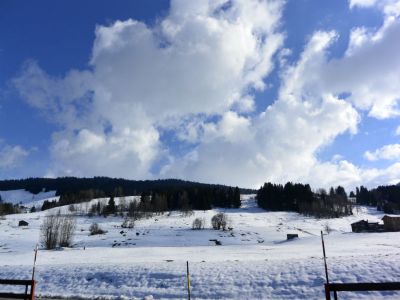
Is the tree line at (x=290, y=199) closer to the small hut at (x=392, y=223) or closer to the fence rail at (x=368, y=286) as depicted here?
the small hut at (x=392, y=223)

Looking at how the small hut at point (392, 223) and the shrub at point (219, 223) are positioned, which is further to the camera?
the shrub at point (219, 223)

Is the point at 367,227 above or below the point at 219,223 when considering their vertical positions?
below

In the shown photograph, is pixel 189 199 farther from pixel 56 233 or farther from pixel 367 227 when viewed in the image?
pixel 56 233

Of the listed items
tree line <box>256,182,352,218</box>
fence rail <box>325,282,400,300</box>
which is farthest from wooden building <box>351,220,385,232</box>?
fence rail <box>325,282,400,300</box>

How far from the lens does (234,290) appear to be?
63.2 ft

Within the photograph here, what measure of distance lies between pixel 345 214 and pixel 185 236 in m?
103

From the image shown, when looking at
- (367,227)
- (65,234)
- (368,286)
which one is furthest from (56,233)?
(367,227)

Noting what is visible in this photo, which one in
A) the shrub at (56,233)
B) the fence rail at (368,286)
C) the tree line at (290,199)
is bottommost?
the fence rail at (368,286)

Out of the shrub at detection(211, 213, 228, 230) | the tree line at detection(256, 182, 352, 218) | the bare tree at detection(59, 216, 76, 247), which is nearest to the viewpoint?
the bare tree at detection(59, 216, 76, 247)

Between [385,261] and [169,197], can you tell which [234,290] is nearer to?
[385,261]

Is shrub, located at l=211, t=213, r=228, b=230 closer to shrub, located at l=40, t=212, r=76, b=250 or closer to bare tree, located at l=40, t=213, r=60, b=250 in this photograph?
shrub, located at l=40, t=212, r=76, b=250

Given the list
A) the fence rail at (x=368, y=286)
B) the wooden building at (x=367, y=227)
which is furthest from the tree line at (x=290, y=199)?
the fence rail at (x=368, y=286)

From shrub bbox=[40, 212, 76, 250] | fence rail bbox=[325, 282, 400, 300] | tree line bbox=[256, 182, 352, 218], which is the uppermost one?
tree line bbox=[256, 182, 352, 218]

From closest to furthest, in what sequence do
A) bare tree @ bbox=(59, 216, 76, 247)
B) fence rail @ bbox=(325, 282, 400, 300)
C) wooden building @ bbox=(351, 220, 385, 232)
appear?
1. fence rail @ bbox=(325, 282, 400, 300)
2. bare tree @ bbox=(59, 216, 76, 247)
3. wooden building @ bbox=(351, 220, 385, 232)
